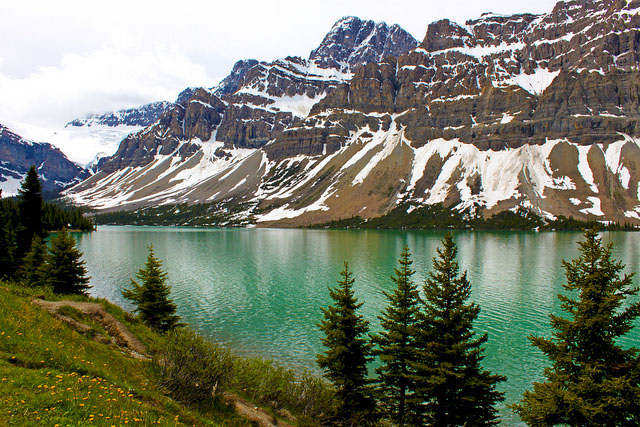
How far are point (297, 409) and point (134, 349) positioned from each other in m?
9.77

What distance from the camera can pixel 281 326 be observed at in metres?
42.6

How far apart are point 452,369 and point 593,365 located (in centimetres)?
603

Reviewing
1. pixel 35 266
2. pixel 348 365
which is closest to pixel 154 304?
pixel 348 365

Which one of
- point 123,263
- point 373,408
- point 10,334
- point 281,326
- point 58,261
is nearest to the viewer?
point 10,334

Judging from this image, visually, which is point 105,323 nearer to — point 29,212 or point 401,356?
point 401,356

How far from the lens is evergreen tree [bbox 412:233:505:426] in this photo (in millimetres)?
18641

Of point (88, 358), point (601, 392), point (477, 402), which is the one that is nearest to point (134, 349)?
point (88, 358)

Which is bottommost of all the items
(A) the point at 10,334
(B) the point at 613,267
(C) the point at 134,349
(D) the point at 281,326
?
(D) the point at 281,326

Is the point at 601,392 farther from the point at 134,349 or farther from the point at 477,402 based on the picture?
the point at 134,349

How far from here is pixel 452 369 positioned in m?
19.2

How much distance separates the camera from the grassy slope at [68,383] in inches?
378

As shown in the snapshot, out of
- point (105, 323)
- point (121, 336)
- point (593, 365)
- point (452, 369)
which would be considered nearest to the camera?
point (593, 365)

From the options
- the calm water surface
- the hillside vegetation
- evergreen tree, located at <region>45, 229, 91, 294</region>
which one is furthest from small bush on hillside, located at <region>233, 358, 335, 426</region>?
evergreen tree, located at <region>45, 229, 91, 294</region>

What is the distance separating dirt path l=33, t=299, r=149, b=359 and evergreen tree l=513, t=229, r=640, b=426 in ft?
64.9
